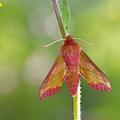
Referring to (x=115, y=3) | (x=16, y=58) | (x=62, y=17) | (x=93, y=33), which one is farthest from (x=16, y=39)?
(x=62, y=17)

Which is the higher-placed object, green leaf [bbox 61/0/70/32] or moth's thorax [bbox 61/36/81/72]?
green leaf [bbox 61/0/70/32]

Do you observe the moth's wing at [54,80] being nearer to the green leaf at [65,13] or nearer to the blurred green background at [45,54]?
the green leaf at [65,13]

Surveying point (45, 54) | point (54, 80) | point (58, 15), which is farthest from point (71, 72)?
point (45, 54)

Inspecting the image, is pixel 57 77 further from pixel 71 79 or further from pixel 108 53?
pixel 108 53

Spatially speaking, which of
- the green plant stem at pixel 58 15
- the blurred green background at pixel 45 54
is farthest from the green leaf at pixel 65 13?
the blurred green background at pixel 45 54

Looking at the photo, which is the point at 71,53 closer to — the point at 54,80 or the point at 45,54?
the point at 54,80

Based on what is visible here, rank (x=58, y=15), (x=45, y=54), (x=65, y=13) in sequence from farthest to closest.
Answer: (x=45, y=54)
(x=65, y=13)
(x=58, y=15)

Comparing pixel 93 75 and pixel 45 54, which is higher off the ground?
pixel 45 54

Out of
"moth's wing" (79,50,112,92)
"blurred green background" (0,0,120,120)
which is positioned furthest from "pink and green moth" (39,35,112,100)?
"blurred green background" (0,0,120,120)

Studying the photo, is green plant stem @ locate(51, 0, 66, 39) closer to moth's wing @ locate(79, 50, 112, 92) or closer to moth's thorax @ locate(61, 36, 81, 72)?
moth's thorax @ locate(61, 36, 81, 72)
